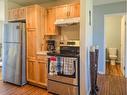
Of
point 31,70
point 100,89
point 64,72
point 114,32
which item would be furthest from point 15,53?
point 114,32

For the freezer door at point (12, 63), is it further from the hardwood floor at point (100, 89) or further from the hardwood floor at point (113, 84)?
the hardwood floor at point (113, 84)

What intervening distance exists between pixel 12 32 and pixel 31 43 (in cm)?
66

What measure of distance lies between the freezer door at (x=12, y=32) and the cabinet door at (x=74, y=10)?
1.49 metres

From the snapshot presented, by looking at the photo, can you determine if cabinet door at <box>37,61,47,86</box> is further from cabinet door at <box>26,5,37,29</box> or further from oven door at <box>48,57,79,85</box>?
cabinet door at <box>26,5,37,29</box>

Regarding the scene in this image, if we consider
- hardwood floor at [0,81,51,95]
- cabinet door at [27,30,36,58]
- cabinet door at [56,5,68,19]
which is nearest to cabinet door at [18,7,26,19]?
cabinet door at [27,30,36,58]

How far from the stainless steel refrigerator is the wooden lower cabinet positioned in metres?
0.17

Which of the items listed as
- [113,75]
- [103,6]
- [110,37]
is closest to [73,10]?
[103,6]

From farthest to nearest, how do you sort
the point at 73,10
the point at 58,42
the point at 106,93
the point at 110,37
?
the point at 110,37, the point at 58,42, the point at 73,10, the point at 106,93

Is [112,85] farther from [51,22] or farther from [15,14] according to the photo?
[15,14]

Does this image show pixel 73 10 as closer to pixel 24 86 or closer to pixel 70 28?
pixel 70 28

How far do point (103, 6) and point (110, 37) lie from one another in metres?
2.57

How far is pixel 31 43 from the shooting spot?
391 cm

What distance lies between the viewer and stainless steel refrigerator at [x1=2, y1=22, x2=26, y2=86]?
12.6ft

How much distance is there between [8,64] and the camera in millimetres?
4086
